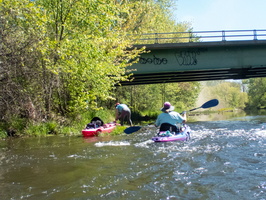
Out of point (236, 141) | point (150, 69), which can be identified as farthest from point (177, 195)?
point (150, 69)

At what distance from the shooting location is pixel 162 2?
32.8 metres

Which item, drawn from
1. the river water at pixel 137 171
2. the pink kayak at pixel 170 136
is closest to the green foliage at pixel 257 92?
the pink kayak at pixel 170 136

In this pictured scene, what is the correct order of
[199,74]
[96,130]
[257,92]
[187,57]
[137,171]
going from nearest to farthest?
[137,171] → [96,130] → [187,57] → [199,74] → [257,92]

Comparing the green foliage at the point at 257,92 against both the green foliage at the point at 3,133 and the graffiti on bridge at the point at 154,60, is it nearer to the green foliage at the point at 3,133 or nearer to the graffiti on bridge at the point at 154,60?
the graffiti on bridge at the point at 154,60

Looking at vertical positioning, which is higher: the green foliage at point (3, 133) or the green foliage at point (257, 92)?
the green foliage at point (257, 92)

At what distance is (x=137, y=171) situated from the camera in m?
5.84

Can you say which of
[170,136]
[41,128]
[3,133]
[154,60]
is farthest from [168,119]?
[154,60]

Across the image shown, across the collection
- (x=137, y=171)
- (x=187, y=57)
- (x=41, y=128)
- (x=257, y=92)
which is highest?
(x=187, y=57)

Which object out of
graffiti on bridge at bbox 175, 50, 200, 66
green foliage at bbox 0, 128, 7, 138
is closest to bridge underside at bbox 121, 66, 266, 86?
graffiti on bridge at bbox 175, 50, 200, 66

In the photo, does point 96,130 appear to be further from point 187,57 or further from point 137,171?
point 187,57

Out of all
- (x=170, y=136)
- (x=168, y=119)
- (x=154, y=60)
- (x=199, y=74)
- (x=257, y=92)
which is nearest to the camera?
(x=170, y=136)

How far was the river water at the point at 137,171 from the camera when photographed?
4550mm

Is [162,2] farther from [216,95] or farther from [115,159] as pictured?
[216,95]

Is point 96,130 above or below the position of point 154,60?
below
